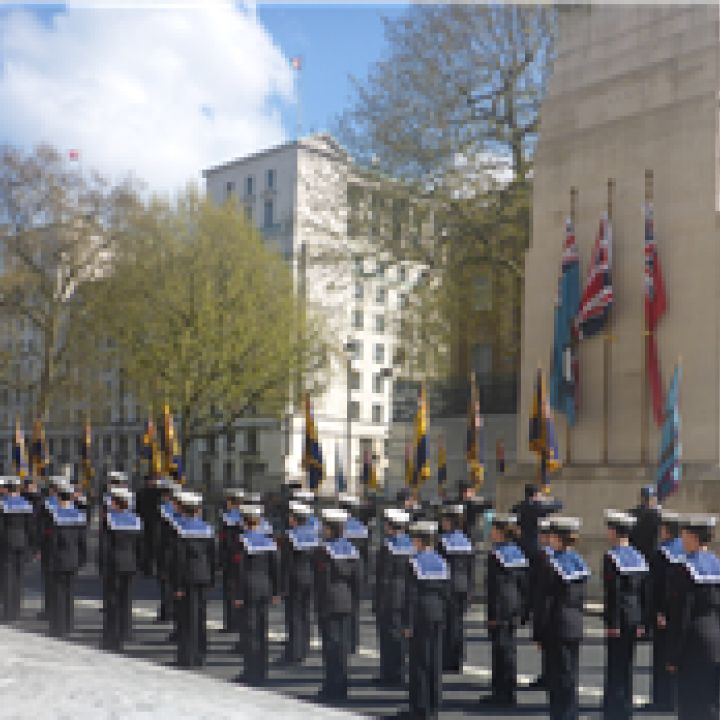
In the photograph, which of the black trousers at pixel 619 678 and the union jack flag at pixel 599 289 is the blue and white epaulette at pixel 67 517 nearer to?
the black trousers at pixel 619 678

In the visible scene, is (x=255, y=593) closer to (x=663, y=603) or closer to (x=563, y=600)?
(x=563, y=600)

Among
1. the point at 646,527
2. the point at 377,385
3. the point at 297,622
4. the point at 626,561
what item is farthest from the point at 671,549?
the point at 377,385

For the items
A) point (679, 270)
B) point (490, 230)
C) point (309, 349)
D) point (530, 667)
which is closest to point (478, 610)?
point (530, 667)

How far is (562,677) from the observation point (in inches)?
312

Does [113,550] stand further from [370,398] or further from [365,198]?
[370,398]

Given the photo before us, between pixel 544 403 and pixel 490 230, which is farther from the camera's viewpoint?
pixel 490 230

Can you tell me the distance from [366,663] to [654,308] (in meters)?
7.65

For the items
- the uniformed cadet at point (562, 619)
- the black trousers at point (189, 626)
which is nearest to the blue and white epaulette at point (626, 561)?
the uniformed cadet at point (562, 619)

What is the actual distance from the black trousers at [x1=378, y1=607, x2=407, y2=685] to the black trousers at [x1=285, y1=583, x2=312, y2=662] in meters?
1.27

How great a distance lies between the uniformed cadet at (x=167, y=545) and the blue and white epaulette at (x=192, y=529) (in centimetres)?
15

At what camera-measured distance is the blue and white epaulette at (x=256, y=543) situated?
33.8ft

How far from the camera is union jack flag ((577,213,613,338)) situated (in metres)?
16.7

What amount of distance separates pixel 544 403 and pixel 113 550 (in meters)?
7.55

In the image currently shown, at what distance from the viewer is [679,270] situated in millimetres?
16031
